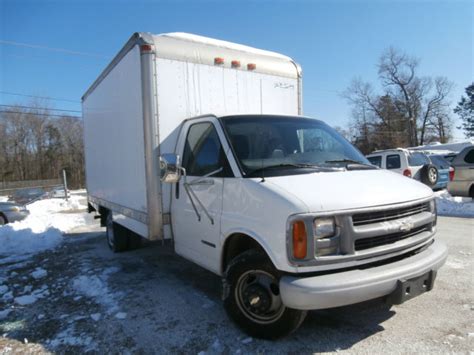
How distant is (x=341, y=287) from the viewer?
9.02 ft

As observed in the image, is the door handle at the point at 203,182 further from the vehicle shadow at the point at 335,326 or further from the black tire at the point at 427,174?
the black tire at the point at 427,174

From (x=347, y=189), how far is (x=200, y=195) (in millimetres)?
1692

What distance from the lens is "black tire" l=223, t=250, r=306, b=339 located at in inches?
123

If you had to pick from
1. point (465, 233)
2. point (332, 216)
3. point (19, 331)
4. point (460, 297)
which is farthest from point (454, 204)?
point (19, 331)

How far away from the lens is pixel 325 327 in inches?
140

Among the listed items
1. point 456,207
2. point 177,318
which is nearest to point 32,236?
point 177,318

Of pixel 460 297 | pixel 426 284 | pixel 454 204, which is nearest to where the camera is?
pixel 426 284

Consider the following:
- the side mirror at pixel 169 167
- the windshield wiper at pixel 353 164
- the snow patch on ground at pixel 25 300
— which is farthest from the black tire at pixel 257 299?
the snow patch on ground at pixel 25 300

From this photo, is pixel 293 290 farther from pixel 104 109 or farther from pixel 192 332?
pixel 104 109

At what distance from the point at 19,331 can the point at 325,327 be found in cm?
318

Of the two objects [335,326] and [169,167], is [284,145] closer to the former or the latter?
[169,167]

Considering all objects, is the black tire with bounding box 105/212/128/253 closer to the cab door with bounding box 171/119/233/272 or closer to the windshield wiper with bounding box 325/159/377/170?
the cab door with bounding box 171/119/233/272

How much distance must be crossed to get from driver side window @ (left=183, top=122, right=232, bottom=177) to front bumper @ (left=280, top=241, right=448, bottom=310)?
1.34 metres

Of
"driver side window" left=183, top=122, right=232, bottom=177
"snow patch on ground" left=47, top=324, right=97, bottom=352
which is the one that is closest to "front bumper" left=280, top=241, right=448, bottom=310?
"driver side window" left=183, top=122, right=232, bottom=177
